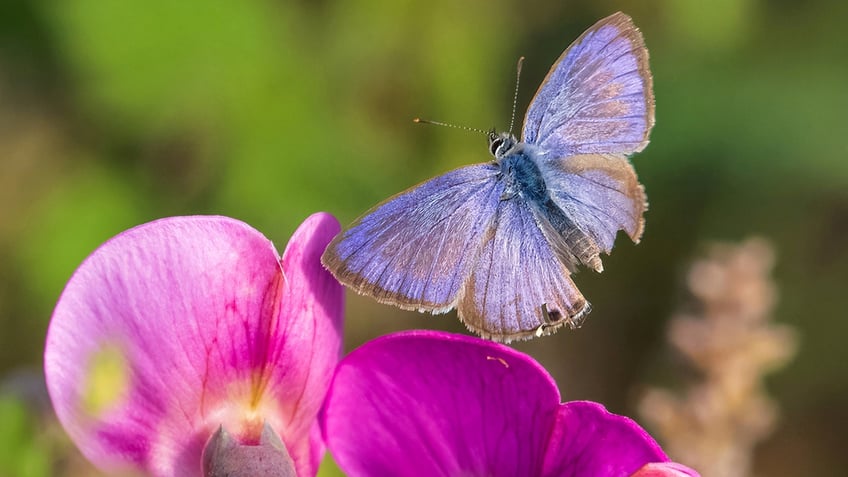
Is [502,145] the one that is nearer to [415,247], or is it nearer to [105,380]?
[415,247]

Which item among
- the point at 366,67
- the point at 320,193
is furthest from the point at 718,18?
the point at 320,193

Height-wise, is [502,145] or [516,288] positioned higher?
[502,145]

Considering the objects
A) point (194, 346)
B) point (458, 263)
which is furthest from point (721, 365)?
point (194, 346)

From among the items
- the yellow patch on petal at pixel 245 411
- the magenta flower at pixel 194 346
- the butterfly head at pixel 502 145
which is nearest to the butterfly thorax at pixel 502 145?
the butterfly head at pixel 502 145

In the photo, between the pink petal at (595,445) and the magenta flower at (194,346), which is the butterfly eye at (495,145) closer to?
the magenta flower at (194,346)

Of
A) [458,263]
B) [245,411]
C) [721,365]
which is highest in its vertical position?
[458,263]
